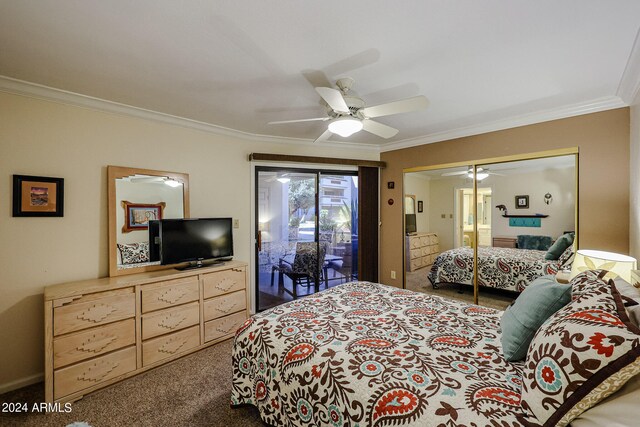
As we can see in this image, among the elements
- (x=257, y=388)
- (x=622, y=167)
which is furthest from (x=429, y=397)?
(x=622, y=167)

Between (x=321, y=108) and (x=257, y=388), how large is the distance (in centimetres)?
245

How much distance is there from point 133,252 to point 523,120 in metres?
4.44

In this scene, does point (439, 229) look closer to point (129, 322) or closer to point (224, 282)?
point (224, 282)

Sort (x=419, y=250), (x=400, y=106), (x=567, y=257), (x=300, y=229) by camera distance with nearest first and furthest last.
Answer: (x=400, y=106), (x=567, y=257), (x=300, y=229), (x=419, y=250)

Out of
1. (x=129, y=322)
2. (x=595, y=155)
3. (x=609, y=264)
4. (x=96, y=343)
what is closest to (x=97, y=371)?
(x=96, y=343)

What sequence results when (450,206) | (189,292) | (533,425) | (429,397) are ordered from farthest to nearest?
1. (450,206)
2. (189,292)
3. (429,397)
4. (533,425)

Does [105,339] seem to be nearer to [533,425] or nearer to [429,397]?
[429,397]

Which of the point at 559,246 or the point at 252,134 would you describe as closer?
the point at 559,246

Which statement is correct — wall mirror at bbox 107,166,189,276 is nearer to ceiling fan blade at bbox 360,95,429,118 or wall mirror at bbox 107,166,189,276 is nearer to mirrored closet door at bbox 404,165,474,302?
ceiling fan blade at bbox 360,95,429,118

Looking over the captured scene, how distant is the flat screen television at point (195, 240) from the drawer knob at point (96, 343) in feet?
2.47

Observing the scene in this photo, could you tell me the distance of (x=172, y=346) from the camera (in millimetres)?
2611

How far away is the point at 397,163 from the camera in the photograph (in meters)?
4.34

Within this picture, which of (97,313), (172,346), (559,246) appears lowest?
(172,346)

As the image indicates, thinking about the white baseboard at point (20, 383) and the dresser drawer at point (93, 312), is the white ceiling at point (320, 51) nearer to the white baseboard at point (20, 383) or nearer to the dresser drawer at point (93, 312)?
the dresser drawer at point (93, 312)
